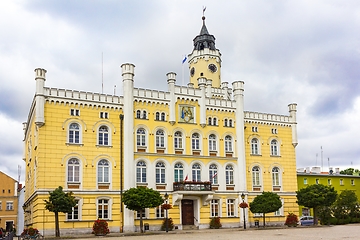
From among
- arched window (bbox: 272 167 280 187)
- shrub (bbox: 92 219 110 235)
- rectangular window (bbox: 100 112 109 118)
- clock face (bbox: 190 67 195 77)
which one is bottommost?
shrub (bbox: 92 219 110 235)

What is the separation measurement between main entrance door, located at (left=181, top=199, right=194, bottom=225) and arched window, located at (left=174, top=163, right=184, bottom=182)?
223 cm

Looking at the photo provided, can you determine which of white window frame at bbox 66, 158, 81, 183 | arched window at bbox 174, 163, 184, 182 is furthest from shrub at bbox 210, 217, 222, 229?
white window frame at bbox 66, 158, 81, 183

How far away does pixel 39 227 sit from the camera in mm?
36750

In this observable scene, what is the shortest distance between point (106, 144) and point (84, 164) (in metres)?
2.87

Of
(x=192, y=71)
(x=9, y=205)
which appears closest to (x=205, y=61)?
(x=192, y=71)

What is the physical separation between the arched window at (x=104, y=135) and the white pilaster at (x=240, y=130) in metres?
14.6

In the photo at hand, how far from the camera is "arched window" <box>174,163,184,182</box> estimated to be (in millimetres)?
43594

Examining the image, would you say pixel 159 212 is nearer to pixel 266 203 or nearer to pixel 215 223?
pixel 215 223

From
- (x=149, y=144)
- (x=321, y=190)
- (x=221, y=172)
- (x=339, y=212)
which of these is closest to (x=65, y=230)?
(x=149, y=144)

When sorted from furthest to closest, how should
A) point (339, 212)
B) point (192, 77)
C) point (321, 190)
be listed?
point (192, 77), point (339, 212), point (321, 190)

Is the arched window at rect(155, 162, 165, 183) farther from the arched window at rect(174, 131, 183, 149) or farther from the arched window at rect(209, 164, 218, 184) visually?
the arched window at rect(209, 164, 218, 184)

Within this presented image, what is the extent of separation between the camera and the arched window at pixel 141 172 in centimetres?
4169

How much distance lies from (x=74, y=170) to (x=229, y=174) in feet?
54.4

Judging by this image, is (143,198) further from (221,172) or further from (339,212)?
(339,212)
